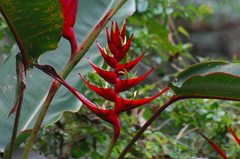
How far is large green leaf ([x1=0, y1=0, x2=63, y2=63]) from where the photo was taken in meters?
0.45

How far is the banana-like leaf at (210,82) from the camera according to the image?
0.47m

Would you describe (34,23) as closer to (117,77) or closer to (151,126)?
(117,77)

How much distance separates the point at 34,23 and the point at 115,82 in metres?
0.18

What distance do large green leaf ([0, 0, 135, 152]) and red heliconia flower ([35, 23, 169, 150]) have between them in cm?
27

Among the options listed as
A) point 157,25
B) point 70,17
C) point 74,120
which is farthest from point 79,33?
point 157,25

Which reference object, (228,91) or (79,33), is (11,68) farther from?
(228,91)

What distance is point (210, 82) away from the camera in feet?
1.58

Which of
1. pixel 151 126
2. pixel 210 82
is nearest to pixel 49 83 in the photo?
pixel 210 82

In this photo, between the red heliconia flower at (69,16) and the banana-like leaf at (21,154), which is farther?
the banana-like leaf at (21,154)

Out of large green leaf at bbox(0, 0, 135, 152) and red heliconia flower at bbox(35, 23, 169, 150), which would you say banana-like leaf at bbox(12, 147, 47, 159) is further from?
red heliconia flower at bbox(35, 23, 169, 150)

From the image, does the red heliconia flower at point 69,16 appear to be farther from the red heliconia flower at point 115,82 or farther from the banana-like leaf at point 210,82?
the banana-like leaf at point 210,82

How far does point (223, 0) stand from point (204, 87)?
3773 millimetres

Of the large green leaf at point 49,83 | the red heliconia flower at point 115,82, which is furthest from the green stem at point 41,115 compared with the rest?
the large green leaf at point 49,83

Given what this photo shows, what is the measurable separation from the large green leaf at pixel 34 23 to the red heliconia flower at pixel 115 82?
58 mm
